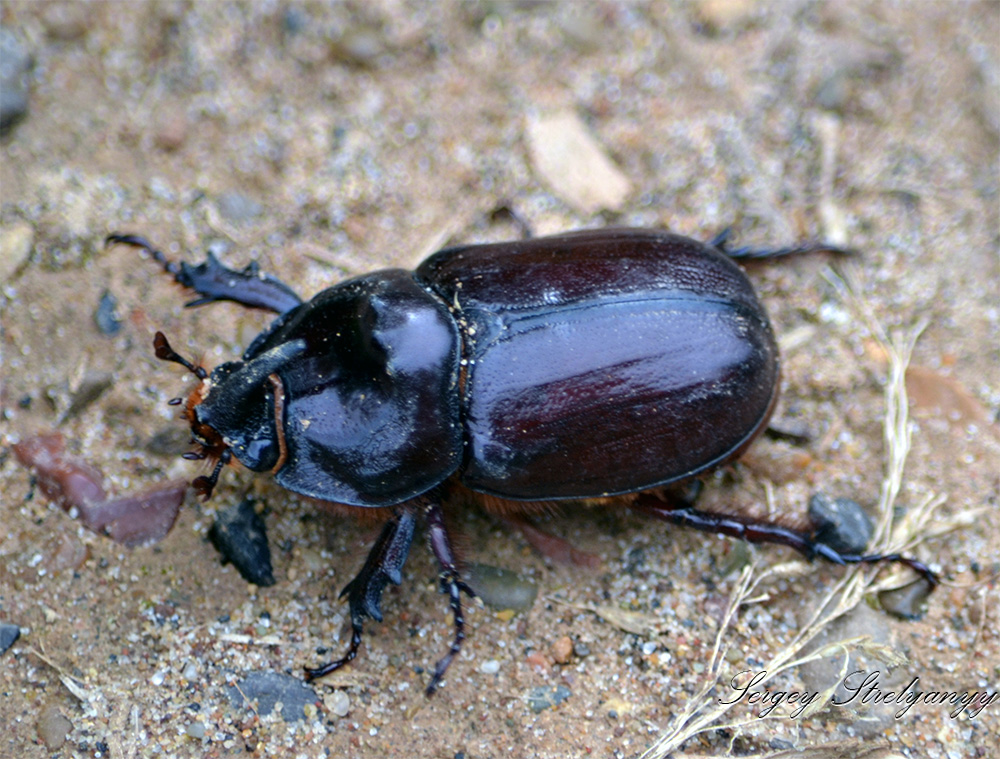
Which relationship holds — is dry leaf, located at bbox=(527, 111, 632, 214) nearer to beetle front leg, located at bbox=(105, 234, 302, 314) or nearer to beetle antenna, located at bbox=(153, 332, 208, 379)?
beetle front leg, located at bbox=(105, 234, 302, 314)

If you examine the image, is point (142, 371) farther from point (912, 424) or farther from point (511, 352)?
point (912, 424)

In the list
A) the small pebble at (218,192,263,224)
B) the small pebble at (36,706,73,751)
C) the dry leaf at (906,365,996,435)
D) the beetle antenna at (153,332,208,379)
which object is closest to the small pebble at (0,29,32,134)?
the small pebble at (218,192,263,224)

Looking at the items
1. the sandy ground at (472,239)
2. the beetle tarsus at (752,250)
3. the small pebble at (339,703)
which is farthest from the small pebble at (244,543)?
the beetle tarsus at (752,250)

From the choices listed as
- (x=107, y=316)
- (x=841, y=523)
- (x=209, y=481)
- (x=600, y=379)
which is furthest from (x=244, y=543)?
(x=841, y=523)

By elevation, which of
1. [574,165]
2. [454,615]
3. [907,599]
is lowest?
[907,599]

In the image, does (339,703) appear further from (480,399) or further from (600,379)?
(600,379)

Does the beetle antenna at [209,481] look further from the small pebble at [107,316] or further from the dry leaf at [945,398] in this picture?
the dry leaf at [945,398]
